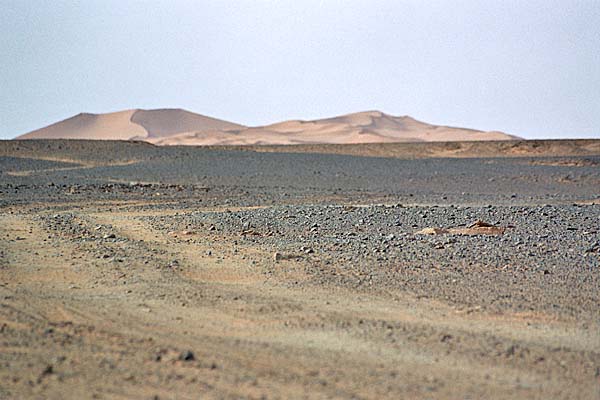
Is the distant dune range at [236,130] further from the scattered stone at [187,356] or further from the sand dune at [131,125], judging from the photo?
the scattered stone at [187,356]

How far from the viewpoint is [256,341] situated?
19.0 ft

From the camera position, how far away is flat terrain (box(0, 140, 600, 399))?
16.2 ft

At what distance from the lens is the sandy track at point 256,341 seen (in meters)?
4.80

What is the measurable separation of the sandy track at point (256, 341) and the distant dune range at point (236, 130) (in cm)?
9103

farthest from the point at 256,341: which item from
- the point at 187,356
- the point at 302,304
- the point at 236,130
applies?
the point at 236,130

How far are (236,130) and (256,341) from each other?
10541 centimetres

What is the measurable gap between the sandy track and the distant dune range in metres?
91.0

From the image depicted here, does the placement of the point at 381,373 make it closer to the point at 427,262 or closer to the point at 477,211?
the point at 427,262

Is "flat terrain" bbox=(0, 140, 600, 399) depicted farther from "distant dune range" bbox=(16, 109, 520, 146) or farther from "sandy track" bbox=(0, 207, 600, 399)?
"distant dune range" bbox=(16, 109, 520, 146)

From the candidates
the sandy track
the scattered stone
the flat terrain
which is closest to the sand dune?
the flat terrain

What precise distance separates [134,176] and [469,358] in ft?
79.9

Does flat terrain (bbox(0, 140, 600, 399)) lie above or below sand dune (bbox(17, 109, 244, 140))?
below

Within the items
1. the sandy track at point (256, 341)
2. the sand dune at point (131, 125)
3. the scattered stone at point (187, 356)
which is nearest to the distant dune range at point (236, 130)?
the sand dune at point (131, 125)

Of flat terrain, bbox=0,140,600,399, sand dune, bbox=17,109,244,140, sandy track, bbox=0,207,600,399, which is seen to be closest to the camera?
sandy track, bbox=0,207,600,399
